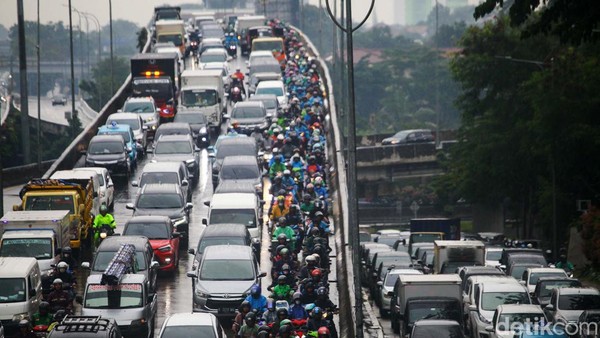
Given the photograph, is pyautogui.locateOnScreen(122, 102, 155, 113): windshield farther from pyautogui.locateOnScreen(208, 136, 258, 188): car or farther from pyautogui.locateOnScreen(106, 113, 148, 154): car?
pyautogui.locateOnScreen(208, 136, 258, 188): car

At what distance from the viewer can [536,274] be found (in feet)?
124

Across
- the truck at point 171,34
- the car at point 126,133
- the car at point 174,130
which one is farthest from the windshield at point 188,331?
the truck at point 171,34

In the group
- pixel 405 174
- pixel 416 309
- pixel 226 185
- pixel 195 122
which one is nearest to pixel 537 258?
pixel 226 185

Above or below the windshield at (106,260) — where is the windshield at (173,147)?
above

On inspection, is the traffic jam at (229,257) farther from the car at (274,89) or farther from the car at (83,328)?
the car at (274,89)

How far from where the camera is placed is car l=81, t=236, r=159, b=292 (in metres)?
33.0

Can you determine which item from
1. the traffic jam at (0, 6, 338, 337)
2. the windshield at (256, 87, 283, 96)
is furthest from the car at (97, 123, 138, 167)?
the windshield at (256, 87, 283, 96)

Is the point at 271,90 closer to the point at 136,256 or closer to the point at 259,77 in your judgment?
the point at 259,77

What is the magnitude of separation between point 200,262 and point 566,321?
7.79m

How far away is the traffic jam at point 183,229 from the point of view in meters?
29.2

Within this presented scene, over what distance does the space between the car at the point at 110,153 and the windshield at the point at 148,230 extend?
12.8 m

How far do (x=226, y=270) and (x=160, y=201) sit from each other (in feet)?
27.7

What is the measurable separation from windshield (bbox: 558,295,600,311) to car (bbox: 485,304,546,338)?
2336mm

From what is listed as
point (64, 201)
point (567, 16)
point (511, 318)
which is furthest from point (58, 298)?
point (567, 16)
